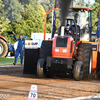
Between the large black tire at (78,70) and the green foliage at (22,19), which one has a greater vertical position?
the green foliage at (22,19)

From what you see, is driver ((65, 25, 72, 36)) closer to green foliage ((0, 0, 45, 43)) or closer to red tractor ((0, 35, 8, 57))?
red tractor ((0, 35, 8, 57))

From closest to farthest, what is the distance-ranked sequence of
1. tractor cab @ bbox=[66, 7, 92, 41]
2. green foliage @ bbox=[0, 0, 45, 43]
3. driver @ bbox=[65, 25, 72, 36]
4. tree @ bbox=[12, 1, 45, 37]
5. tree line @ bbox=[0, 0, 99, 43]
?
1. driver @ bbox=[65, 25, 72, 36]
2. tractor cab @ bbox=[66, 7, 92, 41]
3. tree line @ bbox=[0, 0, 99, 43]
4. green foliage @ bbox=[0, 0, 45, 43]
5. tree @ bbox=[12, 1, 45, 37]

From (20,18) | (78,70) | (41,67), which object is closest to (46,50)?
(41,67)

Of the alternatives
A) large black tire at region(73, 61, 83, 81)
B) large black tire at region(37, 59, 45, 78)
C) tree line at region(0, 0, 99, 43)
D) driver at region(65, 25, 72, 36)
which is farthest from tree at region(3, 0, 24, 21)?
large black tire at region(73, 61, 83, 81)

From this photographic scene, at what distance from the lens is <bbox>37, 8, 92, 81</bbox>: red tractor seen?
10.3 meters

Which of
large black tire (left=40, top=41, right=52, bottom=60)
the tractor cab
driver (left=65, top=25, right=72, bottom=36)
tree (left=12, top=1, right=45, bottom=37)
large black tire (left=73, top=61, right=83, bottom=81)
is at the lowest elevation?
large black tire (left=73, top=61, right=83, bottom=81)

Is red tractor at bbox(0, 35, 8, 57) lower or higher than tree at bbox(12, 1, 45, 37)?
lower

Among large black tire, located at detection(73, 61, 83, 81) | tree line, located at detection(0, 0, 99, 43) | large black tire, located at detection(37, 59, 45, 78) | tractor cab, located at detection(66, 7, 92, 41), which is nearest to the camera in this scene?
large black tire, located at detection(73, 61, 83, 81)

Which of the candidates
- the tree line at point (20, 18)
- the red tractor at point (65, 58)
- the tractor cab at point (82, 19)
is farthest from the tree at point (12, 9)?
the red tractor at point (65, 58)

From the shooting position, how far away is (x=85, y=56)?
429 inches

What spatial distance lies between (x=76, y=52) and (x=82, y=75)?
97 cm

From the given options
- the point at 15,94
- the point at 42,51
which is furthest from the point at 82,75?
the point at 15,94

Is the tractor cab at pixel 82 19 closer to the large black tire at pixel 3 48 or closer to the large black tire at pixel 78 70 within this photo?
the large black tire at pixel 78 70

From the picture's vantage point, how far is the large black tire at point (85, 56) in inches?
428
